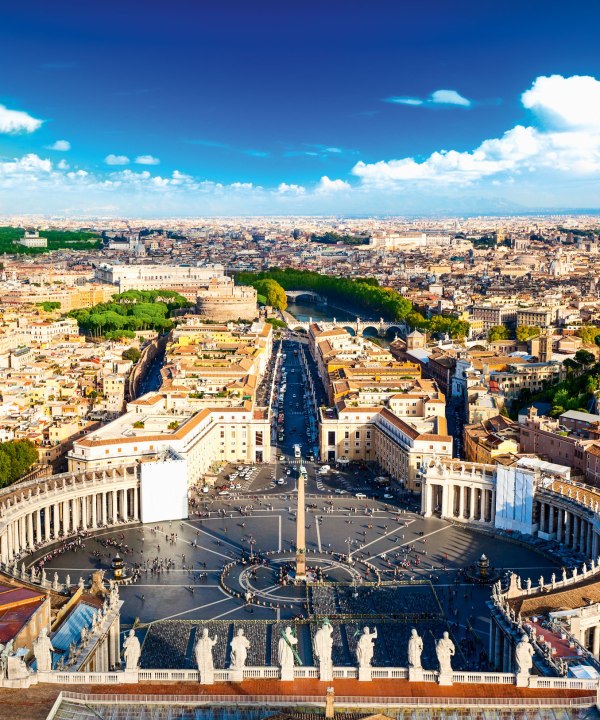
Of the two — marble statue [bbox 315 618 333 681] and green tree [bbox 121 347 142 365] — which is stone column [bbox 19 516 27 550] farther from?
green tree [bbox 121 347 142 365]

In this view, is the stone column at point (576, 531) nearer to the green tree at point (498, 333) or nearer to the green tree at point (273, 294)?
the green tree at point (498, 333)

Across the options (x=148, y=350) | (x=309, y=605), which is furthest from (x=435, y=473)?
(x=148, y=350)

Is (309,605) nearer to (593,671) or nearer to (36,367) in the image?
(593,671)

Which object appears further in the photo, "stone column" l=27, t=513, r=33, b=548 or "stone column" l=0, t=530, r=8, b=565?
"stone column" l=27, t=513, r=33, b=548

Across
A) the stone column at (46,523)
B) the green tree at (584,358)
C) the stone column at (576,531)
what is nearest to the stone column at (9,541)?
the stone column at (46,523)

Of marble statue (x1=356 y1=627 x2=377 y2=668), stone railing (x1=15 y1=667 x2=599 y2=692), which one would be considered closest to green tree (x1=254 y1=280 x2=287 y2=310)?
stone railing (x1=15 y1=667 x2=599 y2=692)

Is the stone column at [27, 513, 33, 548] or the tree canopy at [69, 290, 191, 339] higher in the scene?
the tree canopy at [69, 290, 191, 339]

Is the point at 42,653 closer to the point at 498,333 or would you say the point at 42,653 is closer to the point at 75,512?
the point at 75,512
